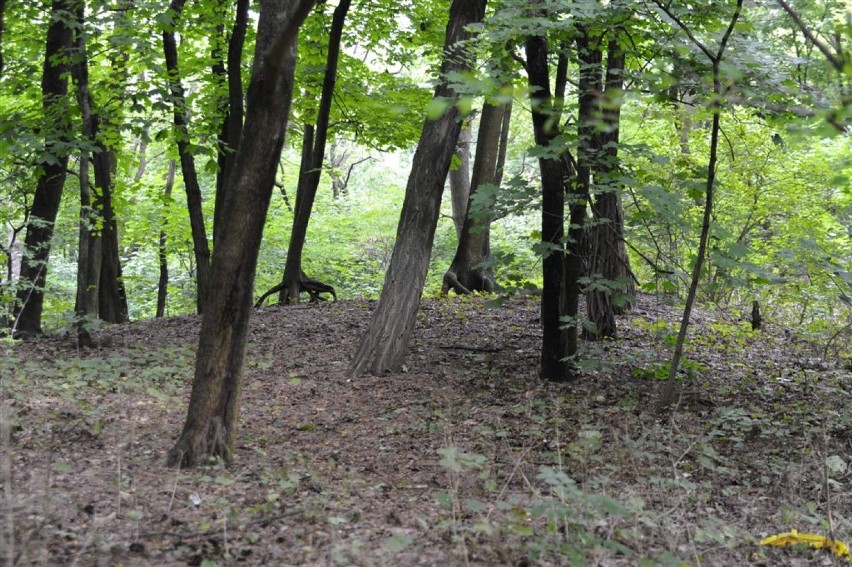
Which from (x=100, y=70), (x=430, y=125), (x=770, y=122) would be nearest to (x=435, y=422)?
(x=430, y=125)

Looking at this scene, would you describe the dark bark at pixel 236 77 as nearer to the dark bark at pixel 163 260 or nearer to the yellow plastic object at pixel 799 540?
the yellow plastic object at pixel 799 540

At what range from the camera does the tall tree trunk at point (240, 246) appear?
4.57 meters

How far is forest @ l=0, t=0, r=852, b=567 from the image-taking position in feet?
12.3

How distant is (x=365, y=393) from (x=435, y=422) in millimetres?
1185

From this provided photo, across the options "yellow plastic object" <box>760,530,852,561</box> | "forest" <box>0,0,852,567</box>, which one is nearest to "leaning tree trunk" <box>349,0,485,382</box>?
"forest" <box>0,0,852,567</box>

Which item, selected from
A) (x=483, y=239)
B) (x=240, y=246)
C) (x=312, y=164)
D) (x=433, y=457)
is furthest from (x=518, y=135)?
(x=240, y=246)

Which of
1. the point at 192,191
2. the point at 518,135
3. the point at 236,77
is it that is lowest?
the point at 192,191

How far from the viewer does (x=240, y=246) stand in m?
4.59

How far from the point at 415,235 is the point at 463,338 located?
6.23ft

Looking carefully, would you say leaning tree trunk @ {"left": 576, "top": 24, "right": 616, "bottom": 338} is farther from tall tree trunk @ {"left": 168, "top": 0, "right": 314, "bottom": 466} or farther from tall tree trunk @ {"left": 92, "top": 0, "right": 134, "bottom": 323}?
tall tree trunk @ {"left": 92, "top": 0, "right": 134, "bottom": 323}

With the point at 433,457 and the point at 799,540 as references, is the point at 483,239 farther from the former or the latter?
the point at 799,540

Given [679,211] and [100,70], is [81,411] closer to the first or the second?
[679,211]

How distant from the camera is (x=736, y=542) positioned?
3881 mm

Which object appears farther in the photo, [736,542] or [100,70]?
[100,70]
